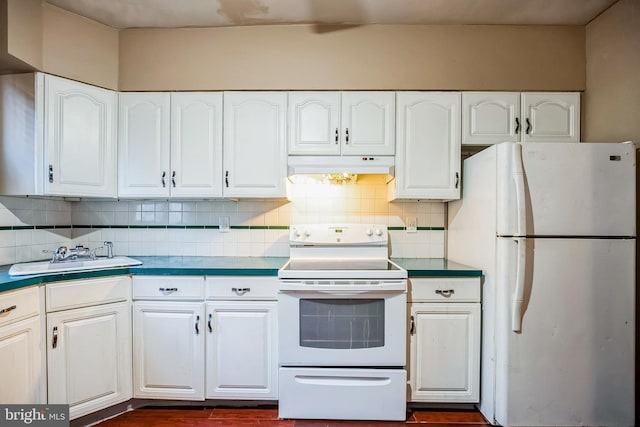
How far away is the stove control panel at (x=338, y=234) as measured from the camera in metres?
2.29

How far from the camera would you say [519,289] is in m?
1.69

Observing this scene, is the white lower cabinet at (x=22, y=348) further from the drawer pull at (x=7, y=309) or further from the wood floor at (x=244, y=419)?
the wood floor at (x=244, y=419)

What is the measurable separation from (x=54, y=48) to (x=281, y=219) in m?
1.80

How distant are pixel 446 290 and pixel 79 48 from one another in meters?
2.78

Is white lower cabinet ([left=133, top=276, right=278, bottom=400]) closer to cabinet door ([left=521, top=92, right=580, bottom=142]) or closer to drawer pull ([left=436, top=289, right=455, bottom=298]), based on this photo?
drawer pull ([left=436, top=289, right=455, bottom=298])

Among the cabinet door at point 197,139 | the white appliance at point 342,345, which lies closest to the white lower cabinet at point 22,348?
the cabinet door at point 197,139

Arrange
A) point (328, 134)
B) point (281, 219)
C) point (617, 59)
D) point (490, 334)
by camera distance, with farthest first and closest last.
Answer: point (281, 219) < point (328, 134) < point (617, 59) < point (490, 334)

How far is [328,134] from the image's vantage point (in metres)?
2.18

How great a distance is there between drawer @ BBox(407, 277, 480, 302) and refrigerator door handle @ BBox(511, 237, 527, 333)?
0.23m

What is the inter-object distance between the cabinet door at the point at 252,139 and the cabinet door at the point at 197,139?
0.23ft

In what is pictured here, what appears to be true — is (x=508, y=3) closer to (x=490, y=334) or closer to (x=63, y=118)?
(x=490, y=334)

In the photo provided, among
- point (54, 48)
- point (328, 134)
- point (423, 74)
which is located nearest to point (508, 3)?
point (423, 74)

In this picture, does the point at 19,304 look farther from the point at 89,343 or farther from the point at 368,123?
the point at 368,123

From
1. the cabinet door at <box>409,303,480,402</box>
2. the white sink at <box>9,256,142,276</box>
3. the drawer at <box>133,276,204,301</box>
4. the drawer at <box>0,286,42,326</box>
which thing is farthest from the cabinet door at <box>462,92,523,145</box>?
the drawer at <box>0,286,42,326</box>
